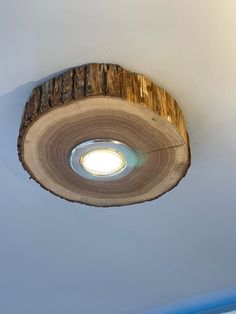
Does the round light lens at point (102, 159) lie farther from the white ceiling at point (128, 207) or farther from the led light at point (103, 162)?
the white ceiling at point (128, 207)

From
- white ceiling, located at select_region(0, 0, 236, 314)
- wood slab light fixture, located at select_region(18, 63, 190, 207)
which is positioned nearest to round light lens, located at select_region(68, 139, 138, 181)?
wood slab light fixture, located at select_region(18, 63, 190, 207)

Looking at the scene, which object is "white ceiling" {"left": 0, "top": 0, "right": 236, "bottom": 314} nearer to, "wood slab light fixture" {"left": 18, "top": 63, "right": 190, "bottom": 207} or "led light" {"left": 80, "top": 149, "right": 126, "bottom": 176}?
"wood slab light fixture" {"left": 18, "top": 63, "right": 190, "bottom": 207}

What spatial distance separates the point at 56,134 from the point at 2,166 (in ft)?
1.15

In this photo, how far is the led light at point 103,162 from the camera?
1.19 metres

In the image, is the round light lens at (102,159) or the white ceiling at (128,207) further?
the round light lens at (102,159)

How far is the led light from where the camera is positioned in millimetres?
1190

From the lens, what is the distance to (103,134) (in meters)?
1.14

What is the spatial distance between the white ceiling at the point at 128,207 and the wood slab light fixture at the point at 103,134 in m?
0.06

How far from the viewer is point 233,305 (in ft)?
6.71

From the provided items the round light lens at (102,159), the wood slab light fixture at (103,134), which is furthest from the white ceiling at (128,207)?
the round light lens at (102,159)

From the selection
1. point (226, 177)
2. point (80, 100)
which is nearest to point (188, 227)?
point (226, 177)

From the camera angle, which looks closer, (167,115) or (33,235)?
(167,115)

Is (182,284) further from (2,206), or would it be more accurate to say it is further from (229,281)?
(2,206)

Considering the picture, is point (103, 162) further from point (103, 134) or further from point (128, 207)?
point (128, 207)
